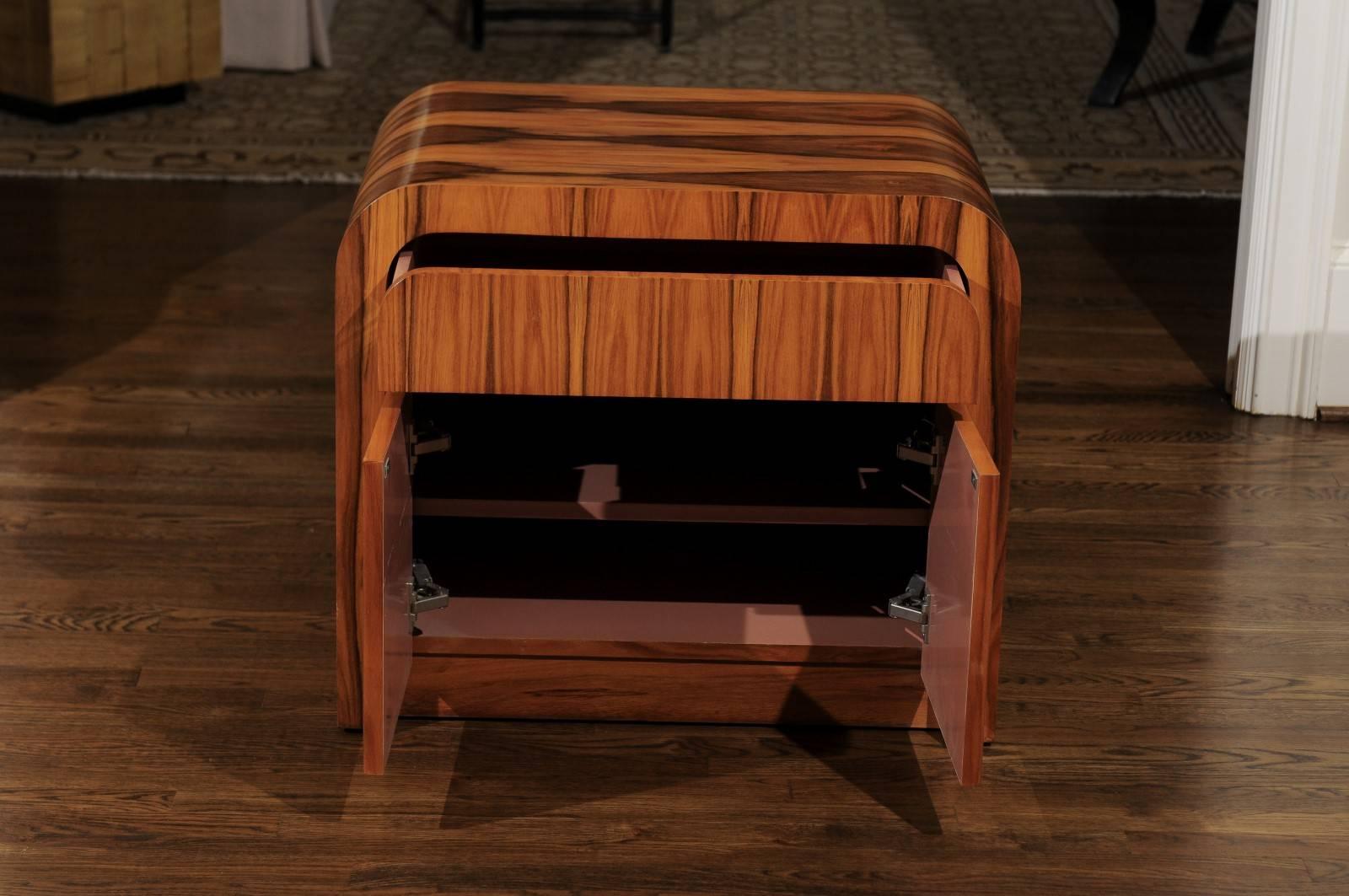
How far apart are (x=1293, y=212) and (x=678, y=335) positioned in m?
1.41

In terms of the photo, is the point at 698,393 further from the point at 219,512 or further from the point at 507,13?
the point at 507,13

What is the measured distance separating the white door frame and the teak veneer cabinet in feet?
2.97

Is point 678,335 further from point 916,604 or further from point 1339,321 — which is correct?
point 1339,321

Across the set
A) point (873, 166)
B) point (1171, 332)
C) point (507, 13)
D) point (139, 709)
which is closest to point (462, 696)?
point (139, 709)

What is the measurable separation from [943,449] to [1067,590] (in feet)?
1.66

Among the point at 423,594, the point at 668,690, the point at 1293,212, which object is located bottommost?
the point at 668,690

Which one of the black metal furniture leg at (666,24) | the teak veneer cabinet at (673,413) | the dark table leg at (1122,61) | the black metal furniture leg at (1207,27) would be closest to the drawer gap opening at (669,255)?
the teak veneer cabinet at (673,413)

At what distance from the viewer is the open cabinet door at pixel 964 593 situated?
1395 mm

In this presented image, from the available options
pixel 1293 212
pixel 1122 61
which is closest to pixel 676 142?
pixel 1293 212

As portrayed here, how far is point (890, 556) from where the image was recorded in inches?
74.9

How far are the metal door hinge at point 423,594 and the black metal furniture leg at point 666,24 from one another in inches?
144

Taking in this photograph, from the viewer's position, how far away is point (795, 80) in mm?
4824

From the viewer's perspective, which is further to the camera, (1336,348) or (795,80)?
(795,80)

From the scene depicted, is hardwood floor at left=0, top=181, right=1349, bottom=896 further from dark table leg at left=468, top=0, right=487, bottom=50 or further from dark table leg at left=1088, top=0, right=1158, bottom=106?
dark table leg at left=468, top=0, right=487, bottom=50
